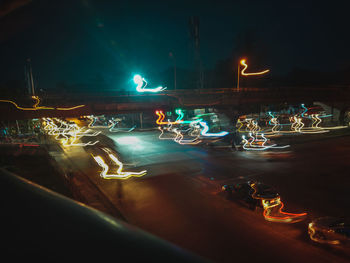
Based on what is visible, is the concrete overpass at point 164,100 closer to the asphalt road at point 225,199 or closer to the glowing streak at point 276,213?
the asphalt road at point 225,199

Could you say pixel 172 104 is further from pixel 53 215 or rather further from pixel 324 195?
pixel 53 215

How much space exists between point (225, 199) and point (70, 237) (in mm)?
10354

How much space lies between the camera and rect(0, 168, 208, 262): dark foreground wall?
2.67 feet

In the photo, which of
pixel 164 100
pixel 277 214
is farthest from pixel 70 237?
pixel 164 100

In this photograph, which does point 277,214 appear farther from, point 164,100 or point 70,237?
point 164,100

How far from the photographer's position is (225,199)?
34.4ft

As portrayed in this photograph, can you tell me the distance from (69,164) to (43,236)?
19.4 metres

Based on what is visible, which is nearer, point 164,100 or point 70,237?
point 70,237

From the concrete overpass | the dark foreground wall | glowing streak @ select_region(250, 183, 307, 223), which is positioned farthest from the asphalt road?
the dark foreground wall

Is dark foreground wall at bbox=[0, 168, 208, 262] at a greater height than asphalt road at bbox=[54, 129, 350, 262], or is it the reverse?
dark foreground wall at bbox=[0, 168, 208, 262]

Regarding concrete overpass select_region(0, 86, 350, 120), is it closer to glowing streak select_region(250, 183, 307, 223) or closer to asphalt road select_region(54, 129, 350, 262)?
asphalt road select_region(54, 129, 350, 262)

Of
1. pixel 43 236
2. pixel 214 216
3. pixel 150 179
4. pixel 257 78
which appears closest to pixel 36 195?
pixel 43 236

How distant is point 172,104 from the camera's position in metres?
21.1

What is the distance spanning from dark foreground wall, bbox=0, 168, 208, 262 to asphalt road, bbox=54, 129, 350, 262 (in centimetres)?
665
